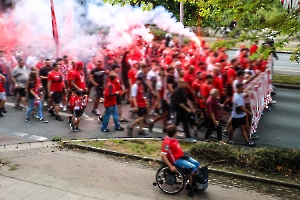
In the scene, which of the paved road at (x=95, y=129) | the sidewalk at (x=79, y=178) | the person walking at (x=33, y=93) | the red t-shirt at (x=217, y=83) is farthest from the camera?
the person walking at (x=33, y=93)

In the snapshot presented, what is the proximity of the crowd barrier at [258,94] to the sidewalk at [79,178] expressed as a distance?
128 inches

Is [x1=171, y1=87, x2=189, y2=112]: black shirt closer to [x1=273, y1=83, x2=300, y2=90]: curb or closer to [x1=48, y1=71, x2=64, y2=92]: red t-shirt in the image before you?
[x1=48, y1=71, x2=64, y2=92]: red t-shirt

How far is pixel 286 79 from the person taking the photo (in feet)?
52.8

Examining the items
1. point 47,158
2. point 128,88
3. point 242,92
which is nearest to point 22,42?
point 128,88

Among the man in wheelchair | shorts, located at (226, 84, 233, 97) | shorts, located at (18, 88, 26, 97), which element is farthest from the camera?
shorts, located at (18, 88, 26, 97)

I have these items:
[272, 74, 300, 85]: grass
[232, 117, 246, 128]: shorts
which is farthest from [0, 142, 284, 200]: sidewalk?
[272, 74, 300, 85]: grass

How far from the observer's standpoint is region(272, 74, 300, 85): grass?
1567 centimetres

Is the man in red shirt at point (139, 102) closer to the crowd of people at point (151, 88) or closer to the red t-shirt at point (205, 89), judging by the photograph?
the crowd of people at point (151, 88)

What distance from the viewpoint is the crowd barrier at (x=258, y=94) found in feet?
31.7

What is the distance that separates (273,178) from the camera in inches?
283

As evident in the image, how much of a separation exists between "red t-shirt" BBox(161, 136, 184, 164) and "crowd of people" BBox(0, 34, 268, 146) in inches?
101

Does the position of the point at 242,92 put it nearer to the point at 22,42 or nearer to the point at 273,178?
the point at 273,178

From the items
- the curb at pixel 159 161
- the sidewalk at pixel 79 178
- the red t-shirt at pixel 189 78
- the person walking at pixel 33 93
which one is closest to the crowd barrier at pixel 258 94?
the red t-shirt at pixel 189 78

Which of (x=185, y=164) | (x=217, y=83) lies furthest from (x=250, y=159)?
(x=217, y=83)
